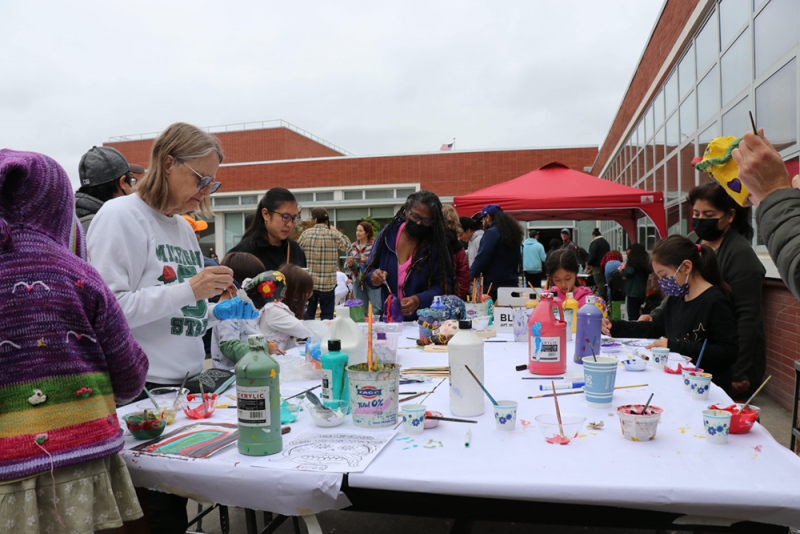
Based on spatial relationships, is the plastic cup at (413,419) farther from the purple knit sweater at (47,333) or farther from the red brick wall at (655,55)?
the red brick wall at (655,55)

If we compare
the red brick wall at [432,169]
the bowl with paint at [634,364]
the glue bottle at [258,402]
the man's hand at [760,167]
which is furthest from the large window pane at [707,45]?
the red brick wall at [432,169]

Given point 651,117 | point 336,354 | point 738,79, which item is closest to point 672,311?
point 336,354

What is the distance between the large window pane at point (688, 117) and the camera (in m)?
7.10

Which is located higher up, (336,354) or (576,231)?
(576,231)

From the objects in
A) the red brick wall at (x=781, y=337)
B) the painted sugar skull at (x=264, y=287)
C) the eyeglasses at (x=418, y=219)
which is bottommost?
the red brick wall at (x=781, y=337)

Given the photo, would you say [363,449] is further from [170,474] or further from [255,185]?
[255,185]

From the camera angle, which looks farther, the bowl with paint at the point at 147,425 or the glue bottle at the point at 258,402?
the bowl with paint at the point at 147,425

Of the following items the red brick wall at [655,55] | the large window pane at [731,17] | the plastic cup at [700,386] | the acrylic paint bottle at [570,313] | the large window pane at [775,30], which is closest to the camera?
the plastic cup at [700,386]

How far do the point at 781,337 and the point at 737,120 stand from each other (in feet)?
7.57

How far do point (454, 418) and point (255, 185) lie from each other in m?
24.1

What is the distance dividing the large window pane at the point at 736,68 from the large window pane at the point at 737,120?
0.16 meters

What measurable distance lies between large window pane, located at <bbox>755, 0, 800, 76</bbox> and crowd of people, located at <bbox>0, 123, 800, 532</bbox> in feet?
6.10

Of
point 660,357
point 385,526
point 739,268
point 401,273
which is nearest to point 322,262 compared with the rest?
point 401,273

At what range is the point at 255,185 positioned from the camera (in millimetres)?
24203
